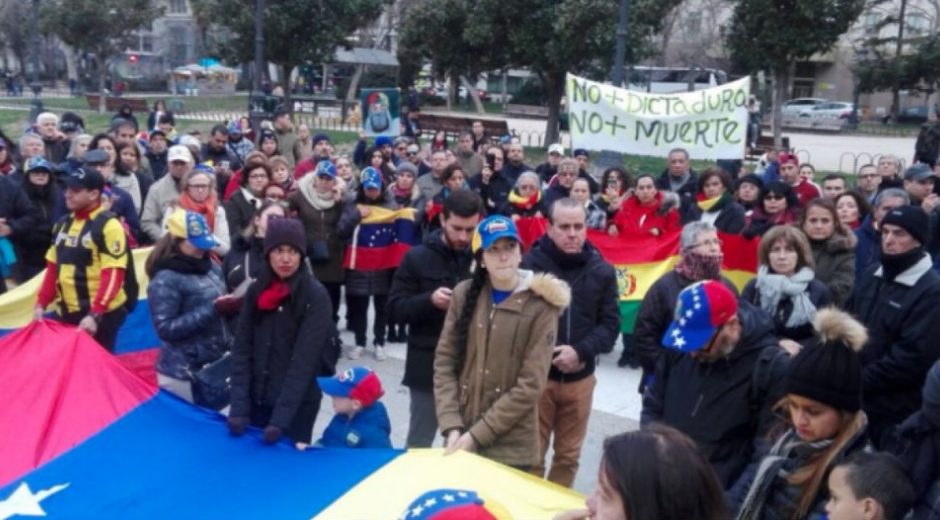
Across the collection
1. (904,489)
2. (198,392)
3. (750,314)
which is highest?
(750,314)

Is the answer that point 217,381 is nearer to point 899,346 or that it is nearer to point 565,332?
point 565,332

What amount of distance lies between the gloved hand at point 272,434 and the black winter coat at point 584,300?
1408 mm

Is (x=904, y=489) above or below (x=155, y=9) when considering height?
below

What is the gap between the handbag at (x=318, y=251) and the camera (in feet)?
26.8

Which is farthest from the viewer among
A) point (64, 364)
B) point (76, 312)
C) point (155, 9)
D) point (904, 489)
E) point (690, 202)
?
point (155, 9)

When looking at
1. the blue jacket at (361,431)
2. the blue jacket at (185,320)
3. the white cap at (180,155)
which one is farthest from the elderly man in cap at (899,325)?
the white cap at (180,155)

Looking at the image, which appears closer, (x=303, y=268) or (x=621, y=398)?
(x=303, y=268)

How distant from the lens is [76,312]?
20.2 ft

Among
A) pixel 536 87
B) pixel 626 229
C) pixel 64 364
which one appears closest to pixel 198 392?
pixel 64 364

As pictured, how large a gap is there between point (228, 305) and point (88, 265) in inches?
50.9

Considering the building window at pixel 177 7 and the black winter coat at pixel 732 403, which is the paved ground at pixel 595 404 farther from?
the building window at pixel 177 7

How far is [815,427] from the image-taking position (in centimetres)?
328

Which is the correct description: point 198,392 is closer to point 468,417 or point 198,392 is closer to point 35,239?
point 468,417

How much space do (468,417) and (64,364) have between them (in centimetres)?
234
